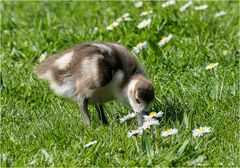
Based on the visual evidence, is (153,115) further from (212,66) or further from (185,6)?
(185,6)

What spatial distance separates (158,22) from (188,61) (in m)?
0.86

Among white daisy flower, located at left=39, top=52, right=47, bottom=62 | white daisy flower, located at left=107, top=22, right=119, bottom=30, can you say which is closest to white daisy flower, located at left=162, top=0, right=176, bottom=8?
white daisy flower, located at left=107, top=22, right=119, bottom=30

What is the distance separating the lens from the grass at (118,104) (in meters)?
4.43

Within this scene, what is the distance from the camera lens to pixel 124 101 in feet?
17.2

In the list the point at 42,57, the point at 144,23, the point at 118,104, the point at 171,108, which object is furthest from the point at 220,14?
the point at 171,108

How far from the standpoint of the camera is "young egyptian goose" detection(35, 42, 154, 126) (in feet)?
16.6

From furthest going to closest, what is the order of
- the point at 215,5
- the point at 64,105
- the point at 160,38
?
the point at 215,5
the point at 160,38
the point at 64,105

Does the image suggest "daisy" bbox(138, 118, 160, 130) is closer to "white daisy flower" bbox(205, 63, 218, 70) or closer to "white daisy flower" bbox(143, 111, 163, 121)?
"white daisy flower" bbox(143, 111, 163, 121)

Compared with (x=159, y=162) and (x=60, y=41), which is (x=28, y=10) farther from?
(x=159, y=162)

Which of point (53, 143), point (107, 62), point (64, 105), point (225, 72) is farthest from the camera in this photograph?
point (225, 72)

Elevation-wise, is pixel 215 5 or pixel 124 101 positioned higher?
pixel 124 101

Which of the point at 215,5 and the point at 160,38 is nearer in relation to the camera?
the point at 160,38

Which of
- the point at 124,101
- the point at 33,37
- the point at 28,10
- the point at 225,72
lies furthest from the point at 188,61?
the point at 28,10

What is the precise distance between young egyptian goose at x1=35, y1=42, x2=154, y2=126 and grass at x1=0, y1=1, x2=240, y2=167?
0.15 meters
